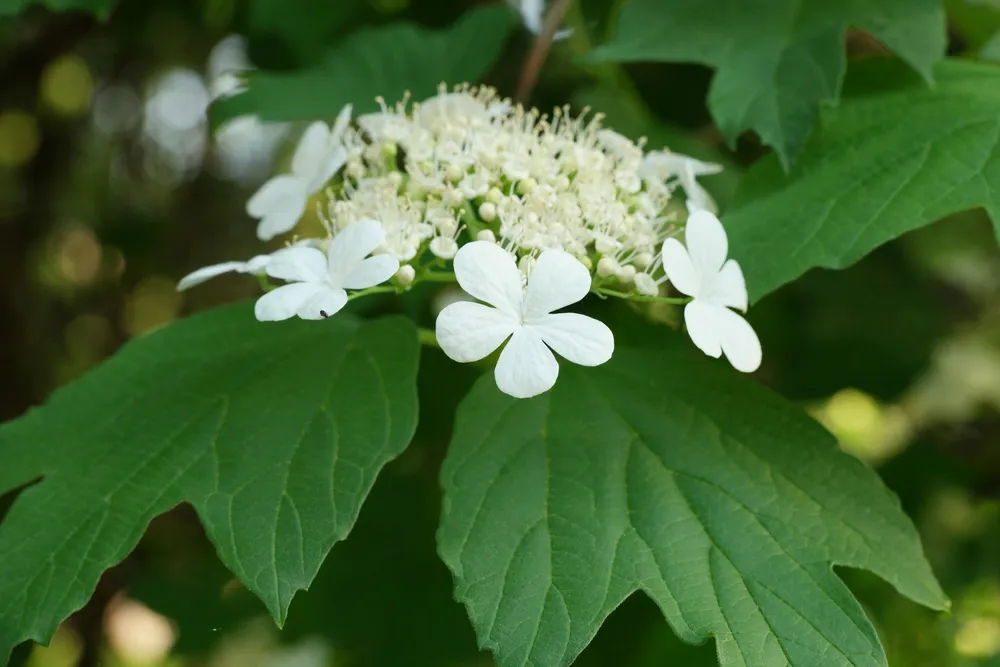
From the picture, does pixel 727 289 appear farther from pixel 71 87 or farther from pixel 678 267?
pixel 71 87

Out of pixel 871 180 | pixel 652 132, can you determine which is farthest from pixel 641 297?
pixel 652 132

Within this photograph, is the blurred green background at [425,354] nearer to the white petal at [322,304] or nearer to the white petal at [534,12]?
the white petal at [534,12]

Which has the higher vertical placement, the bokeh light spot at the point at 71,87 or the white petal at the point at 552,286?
the white petal at the point at 552,286

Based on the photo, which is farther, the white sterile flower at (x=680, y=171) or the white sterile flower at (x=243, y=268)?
the white sterile flower at (x=680, y=171)

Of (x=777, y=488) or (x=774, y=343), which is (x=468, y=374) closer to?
(x=777, y=488)

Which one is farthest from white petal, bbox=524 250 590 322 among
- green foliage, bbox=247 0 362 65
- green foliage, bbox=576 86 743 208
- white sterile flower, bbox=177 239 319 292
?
green foliage, bbox=247 0 362 65

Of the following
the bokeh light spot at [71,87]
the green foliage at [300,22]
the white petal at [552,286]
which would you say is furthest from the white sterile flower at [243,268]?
the bokeh light spot at [71,87]

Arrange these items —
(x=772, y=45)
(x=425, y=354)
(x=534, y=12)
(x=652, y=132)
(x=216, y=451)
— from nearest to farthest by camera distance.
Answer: (x=216, y=451), (x=772, y=45), (x=425, y=354), (x=652, y=132), (x=534, y=12)
